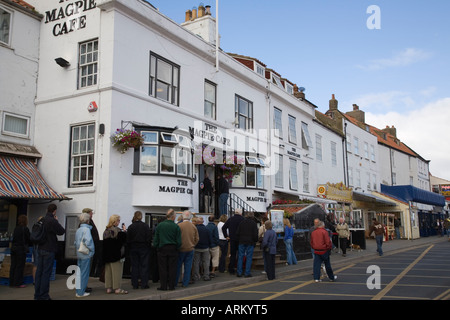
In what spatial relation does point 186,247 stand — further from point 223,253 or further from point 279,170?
point 279,170

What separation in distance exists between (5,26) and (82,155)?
5.18 m

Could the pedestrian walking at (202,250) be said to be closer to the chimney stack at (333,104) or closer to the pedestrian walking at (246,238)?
the pedestrian walking at (246,238)

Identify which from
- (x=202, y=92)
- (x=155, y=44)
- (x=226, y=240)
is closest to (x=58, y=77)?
(x=155, y=44)

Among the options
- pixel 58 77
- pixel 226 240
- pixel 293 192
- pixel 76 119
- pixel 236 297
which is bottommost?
pixel 236 297

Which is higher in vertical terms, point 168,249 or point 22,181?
point 22,181

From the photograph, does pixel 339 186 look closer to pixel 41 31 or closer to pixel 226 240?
pixel 226 240

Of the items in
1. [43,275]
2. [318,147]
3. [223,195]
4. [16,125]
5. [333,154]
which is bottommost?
[43,275]

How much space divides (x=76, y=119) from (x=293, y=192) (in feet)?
43.3

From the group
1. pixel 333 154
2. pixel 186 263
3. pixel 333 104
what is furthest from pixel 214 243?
pixel 333 104

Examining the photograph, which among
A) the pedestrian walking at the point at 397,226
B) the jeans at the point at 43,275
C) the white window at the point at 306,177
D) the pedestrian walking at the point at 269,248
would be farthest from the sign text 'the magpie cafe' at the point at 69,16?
the pedestrian walking at the point at 397,226

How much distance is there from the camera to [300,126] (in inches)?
1010

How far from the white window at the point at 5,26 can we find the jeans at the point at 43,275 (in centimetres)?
852

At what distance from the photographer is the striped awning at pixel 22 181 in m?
11.6

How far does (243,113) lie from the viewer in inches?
790
